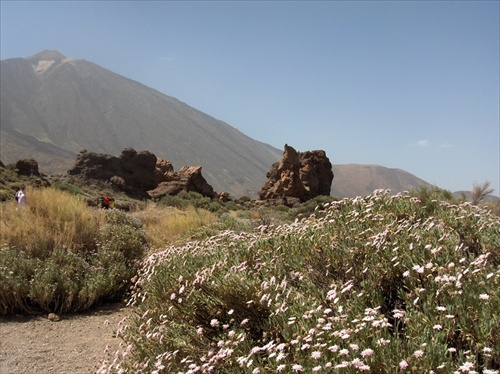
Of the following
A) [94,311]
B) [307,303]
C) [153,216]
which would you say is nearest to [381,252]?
[307,303]

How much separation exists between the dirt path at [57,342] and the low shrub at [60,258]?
0.28 metres

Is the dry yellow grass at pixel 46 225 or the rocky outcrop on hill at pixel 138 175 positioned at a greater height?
the dry yellow grass at pixel 46 225

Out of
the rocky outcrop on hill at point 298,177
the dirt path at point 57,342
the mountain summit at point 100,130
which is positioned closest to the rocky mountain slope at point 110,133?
the mountain summit at point 100,130

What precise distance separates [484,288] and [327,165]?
112 ft

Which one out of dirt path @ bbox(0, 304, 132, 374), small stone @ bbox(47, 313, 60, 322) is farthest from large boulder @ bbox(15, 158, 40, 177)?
small stone @ bbox(47, 313, 60, 322)

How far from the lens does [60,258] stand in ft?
23.1

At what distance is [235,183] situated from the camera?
530ft

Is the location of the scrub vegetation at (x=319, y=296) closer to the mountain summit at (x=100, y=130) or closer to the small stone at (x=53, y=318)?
the small stone at (x=53, y=318)

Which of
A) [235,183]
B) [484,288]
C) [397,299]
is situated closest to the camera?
[484,288]

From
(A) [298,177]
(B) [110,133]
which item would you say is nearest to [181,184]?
(A) [298,177]

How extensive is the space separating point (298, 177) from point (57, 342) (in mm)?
29060

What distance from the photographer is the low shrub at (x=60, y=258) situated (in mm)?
6363

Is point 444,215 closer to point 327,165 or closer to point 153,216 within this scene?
point 153,216

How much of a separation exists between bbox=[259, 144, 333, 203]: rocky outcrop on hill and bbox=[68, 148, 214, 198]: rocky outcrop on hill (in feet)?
17.0
